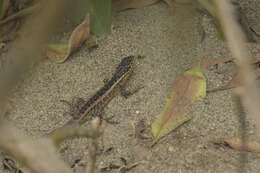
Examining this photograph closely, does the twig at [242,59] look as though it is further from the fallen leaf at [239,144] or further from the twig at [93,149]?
the fallen leaf at [239,144]

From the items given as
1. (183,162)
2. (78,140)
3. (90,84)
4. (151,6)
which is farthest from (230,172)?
(151,6)

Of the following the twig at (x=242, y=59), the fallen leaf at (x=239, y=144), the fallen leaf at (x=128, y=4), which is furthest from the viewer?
the fallen leaf at (x=128, y=4)

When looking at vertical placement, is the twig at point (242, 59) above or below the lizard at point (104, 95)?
above

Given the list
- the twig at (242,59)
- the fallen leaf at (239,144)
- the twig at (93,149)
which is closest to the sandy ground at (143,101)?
the fallen leaf at (239,144)

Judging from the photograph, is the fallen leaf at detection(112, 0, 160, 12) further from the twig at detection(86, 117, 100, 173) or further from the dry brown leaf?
the twig at detection(86, 117, 100, 173)

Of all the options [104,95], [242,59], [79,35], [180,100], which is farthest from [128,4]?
[242,59]

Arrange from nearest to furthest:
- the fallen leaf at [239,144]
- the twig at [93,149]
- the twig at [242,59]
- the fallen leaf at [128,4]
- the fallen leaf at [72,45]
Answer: the twig at [242,59], the twig at [93,149], the fallen leaf at [239,144], the fallen leaf at [72,45], the fallen leaf at [128,4]

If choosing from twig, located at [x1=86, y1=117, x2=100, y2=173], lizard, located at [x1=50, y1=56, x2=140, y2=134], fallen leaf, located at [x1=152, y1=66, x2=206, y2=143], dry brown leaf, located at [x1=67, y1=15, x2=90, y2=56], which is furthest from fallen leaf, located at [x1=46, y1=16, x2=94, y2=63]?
twig, located at [x1=86, y1=117, x2=100, y2=173]
